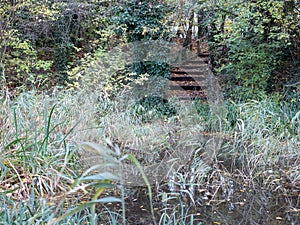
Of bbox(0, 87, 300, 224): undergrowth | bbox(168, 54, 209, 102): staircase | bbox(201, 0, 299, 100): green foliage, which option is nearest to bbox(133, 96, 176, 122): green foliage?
bbox(168, 54, 209, 102): staircase

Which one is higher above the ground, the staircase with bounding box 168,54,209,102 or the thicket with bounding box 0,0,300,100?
the thicket with bounding box 0,0,300,100

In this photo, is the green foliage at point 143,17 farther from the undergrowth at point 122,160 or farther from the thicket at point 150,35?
the undergrowth at point 122,160

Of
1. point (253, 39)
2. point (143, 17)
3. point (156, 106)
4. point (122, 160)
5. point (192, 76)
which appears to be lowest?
point (156, 106)

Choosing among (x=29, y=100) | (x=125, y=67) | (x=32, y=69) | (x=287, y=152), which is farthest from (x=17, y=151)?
(x=32, y=69)

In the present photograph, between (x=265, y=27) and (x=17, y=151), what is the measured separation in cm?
504

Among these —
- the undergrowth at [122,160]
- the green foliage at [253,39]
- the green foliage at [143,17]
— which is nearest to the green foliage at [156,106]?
the undergrowth at [122,160]

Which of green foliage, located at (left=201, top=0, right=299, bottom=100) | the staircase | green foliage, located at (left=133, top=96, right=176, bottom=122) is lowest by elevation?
green foliage, located at (left=133, top=96, right=176, bottom=122)

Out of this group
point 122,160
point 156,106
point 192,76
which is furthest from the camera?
point 192,76

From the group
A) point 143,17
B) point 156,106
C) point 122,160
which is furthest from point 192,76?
point 122,160

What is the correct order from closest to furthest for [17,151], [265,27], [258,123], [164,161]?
1. [17,151]
2. [164,161]
3. [258,123]
4. [265,27]

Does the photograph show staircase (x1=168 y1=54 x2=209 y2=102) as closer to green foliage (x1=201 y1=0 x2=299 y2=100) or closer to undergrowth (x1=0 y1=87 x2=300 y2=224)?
green foliage (x1=201 y1=0 x2=299 y2=100)

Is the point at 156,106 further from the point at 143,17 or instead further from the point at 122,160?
the point at 122,160

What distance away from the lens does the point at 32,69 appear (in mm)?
7066

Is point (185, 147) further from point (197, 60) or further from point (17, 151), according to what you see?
point (197, 60)
